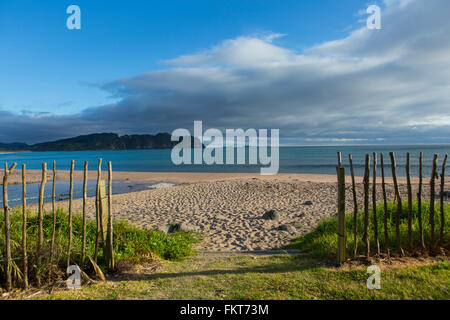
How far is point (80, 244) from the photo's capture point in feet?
16.3

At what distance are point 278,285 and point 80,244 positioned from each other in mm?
3711

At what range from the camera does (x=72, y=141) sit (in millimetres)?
184625

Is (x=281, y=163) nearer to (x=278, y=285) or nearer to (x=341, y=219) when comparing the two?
(x=341, y=219)

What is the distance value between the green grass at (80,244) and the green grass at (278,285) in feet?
2.16

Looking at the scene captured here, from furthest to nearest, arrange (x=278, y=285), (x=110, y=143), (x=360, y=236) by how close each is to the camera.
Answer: (x=110, y=143) < (x=360, y=236) < (x=278, y=285)

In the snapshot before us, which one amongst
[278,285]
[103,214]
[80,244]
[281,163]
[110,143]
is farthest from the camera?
[110,143]

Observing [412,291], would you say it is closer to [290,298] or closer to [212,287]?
[290,298]

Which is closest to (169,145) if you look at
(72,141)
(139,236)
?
(72,141)

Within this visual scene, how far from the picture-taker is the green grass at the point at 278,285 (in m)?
3.44

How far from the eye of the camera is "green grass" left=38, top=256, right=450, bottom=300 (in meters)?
3.44

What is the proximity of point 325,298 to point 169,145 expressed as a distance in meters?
190

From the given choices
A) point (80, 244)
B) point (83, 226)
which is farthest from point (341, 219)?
point (80, 244)

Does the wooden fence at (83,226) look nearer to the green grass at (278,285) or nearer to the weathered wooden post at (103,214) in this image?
the weathered wooden post at (103,214)

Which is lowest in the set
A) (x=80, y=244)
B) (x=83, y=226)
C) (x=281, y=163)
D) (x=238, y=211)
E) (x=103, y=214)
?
(x=238, y=211)
